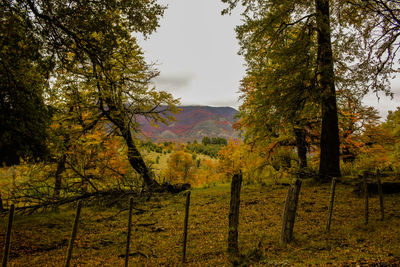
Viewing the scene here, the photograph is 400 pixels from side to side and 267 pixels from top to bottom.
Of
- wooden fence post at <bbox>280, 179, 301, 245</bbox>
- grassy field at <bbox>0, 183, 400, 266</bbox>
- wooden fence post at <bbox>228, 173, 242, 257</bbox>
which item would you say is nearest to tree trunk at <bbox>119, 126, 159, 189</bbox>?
grassy field at <bbox>0, 183, 400, 266</bbox>

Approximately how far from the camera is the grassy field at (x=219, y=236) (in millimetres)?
4457

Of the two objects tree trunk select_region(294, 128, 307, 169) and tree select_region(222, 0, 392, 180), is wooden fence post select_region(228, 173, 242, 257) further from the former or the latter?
tree trunk select_region(294, 128, 307, 169)

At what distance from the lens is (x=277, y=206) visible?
8.69 m

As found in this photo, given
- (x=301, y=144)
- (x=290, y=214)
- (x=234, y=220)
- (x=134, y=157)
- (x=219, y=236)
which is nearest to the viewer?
(x=234, y=220)

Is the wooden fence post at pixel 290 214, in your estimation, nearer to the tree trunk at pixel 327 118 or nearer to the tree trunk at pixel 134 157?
the tree trunk at pixel 327 118

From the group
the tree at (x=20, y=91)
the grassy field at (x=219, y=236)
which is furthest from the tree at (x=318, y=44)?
the tree at (x=20, y=91)

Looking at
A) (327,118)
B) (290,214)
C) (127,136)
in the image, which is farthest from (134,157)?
(327,118)

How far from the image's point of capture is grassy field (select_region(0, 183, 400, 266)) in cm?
446

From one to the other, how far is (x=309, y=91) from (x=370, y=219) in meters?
4.91

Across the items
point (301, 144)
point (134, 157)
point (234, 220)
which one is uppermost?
point (301, 144)

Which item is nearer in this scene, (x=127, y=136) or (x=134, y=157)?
(x=134, y=157)

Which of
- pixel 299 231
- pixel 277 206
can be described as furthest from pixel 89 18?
pixel 277 206

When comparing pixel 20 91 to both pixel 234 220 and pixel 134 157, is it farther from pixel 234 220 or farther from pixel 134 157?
pixel 134 157

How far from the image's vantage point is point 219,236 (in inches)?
246
